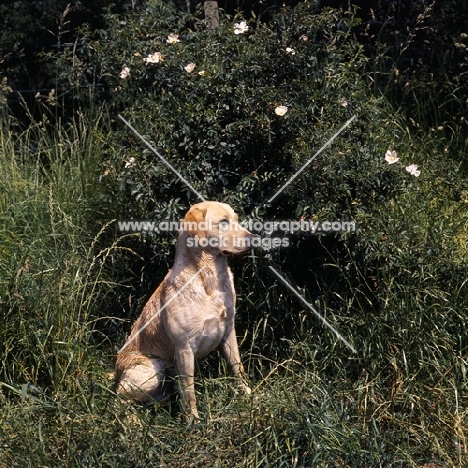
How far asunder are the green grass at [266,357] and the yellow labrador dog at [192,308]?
0.51 feet

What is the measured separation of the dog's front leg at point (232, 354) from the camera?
5352 millimetres

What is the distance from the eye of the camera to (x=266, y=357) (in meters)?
5.90

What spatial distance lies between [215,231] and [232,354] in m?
0.78

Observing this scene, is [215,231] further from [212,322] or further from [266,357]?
[266,357]

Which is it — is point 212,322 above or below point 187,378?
above

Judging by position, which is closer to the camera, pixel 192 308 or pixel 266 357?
pixel 192 308

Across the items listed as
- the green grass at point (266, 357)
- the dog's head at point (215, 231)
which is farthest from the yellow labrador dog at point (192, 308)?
the green grass at point (266, 357)

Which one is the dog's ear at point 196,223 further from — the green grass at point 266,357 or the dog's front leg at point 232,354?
the green grass at point 266,357

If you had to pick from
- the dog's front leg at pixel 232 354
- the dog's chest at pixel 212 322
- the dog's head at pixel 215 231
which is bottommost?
the dog's front leg at pixel 232 354

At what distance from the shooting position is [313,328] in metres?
5.88

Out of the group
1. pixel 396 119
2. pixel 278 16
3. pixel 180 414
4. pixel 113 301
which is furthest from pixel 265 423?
pixel 396 119

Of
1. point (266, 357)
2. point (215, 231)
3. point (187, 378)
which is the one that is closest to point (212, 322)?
point (187, 378)

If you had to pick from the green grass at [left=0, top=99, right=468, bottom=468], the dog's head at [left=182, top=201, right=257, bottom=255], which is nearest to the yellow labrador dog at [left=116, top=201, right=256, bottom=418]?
the dog's head at [left=182, top=201, right=257, bottom=255]

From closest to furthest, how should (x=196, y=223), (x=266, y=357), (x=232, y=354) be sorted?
(x=196, y=223) → (x=232, y=354) → (x=266, y=357)
